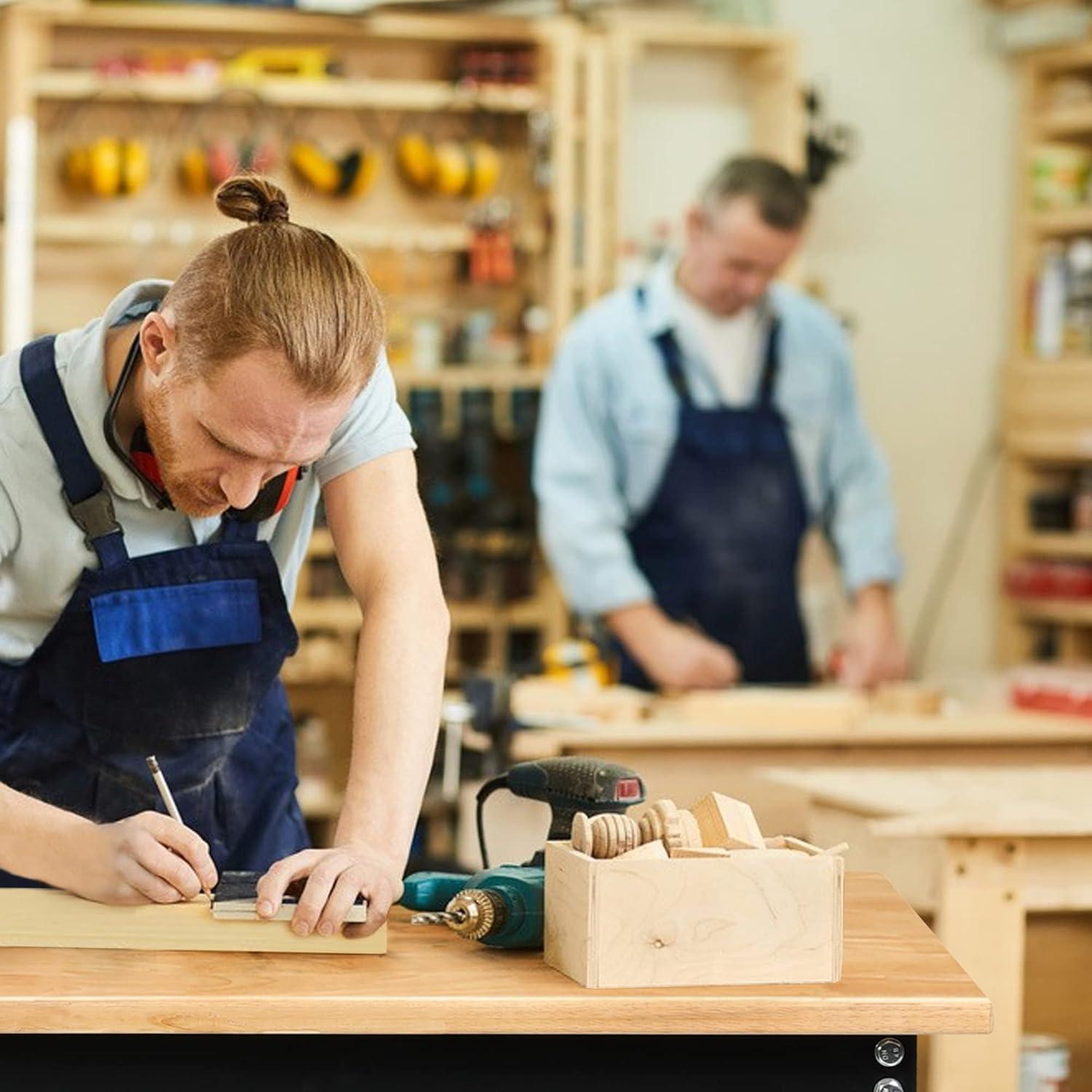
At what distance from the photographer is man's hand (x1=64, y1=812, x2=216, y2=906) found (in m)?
2.01

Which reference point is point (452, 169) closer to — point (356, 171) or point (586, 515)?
point (356, 171)

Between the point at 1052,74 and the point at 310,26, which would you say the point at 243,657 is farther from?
the point at 1052,74

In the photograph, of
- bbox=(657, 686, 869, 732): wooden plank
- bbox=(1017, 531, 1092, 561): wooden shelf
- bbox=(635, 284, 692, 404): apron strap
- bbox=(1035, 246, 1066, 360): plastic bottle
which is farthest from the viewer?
bbox=(1035, 246, 1066, 360): plastic bottle

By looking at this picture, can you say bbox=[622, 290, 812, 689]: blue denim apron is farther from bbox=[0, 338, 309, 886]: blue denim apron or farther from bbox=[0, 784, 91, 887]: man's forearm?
bbox=[0, 784, 91, 887]: man's forearm

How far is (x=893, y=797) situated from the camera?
326 cm

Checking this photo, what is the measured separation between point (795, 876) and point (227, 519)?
0.82 meters

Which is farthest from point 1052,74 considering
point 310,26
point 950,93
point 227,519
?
point 227,519

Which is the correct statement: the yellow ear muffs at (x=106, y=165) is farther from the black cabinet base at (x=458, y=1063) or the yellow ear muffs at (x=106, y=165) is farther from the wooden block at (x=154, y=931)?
the black cabinet base at (x=458, y=1063)

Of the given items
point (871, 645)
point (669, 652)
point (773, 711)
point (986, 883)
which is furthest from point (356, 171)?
point (986, 883)

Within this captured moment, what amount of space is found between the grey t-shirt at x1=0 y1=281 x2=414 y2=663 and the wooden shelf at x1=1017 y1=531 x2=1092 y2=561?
4.42m

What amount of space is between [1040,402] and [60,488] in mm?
4946

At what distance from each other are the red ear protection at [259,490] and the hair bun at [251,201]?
0.85 ft

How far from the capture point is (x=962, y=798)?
3254 millimetres

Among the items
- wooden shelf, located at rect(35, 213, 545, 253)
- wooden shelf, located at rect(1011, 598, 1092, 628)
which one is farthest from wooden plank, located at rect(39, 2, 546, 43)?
wooden shelf, located at rect(1011, 598, 1092, 628)
